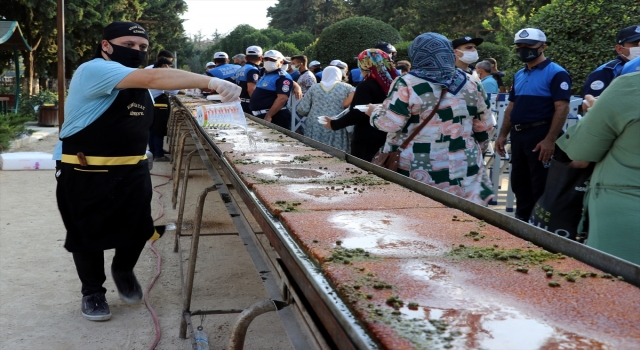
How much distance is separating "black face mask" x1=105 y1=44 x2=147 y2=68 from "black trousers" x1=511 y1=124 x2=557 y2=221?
3.06m

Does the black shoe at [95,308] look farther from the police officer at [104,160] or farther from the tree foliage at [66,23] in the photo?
the tree foliage at [66,23]

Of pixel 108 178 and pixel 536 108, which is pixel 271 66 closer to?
pixel 536 108

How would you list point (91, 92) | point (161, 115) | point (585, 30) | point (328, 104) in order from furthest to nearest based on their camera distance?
point (161, 115)
point (585, 30)
point (328, 104)
point (91, 92)

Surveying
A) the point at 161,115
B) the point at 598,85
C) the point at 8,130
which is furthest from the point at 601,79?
the point at 8,130

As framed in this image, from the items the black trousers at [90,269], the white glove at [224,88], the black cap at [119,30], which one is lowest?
the black trousers at [90,269]

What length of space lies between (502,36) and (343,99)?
21139mm

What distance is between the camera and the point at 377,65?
552 centimetres

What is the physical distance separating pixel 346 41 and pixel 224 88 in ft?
65.7

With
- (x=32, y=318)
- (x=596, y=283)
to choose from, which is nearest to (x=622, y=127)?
(x=596, y=283)

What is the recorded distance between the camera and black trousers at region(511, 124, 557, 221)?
17.4 feet

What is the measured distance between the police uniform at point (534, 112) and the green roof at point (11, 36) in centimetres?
1280

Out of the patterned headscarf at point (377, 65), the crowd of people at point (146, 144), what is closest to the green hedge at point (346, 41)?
the patterned headscarf at point (377, 65)

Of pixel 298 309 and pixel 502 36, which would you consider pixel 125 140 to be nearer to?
pixel 298 309

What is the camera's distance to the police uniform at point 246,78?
32.7ft
